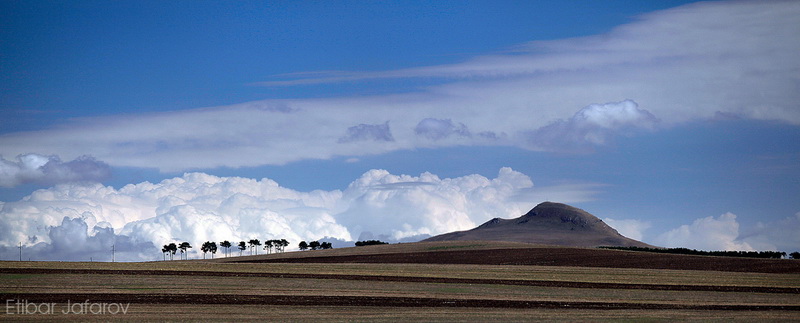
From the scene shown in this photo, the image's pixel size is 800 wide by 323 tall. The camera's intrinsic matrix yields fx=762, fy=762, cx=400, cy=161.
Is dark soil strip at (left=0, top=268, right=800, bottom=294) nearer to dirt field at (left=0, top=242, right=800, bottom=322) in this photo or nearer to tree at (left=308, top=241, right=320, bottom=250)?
dirt field at (left=0, top=242, right=800, bottom=322)

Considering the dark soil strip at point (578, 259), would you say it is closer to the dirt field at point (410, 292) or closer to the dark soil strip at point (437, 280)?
the dirt field at point (410, 292)

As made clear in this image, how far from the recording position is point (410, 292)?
5828 cm

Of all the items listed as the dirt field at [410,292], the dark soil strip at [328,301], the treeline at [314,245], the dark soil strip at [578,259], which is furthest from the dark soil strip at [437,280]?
the treeline at [314,245]

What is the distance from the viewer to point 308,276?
232 feet

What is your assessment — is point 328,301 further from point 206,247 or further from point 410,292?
point 206,247

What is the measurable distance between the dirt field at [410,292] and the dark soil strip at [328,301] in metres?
0.07

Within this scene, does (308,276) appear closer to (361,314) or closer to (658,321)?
(361,314)

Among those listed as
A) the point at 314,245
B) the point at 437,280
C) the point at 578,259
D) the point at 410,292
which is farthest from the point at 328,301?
the point at 314,245

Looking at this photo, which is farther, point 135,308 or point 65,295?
point 65,295

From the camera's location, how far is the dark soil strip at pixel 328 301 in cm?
5000

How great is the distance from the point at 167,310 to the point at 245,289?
12148mm

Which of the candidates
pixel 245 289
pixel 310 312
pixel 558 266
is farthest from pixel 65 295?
pixel 558 266

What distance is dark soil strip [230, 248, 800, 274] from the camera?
90375mm

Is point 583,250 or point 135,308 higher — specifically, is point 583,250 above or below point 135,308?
above
